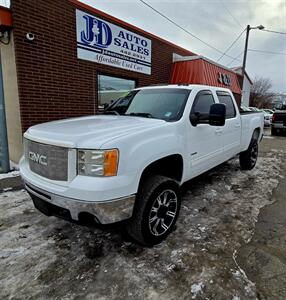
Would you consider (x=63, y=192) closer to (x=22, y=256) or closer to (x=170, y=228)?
(x=22, y=256)

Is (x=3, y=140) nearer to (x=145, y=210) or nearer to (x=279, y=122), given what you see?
(x=145, y=210)

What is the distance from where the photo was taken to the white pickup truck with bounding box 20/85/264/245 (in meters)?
2.28

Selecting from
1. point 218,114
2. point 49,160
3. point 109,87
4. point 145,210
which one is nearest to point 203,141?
point 218,114

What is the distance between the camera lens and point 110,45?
7480 mm

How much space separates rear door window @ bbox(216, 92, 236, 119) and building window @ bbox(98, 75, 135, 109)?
Answer: 355cm

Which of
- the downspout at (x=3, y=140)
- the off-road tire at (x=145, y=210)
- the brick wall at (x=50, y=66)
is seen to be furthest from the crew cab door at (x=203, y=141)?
the downspout at (x=3, y=140)

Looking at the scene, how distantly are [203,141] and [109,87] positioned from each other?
5081 millimetres

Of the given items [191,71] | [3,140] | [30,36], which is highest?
[30,36]

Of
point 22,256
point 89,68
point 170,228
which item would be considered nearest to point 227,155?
point 170,228

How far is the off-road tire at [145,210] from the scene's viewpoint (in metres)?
2.61

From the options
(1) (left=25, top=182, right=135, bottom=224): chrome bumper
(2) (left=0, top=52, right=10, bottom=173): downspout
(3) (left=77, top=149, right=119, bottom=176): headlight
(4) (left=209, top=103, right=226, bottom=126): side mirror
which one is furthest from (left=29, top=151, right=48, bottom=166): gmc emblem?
(2) (left=0, top=52, right=10, bottom=173): downspout

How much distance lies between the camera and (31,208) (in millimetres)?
3893

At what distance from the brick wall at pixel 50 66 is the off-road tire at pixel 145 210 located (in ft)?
13.9

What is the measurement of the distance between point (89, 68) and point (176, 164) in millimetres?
4955
